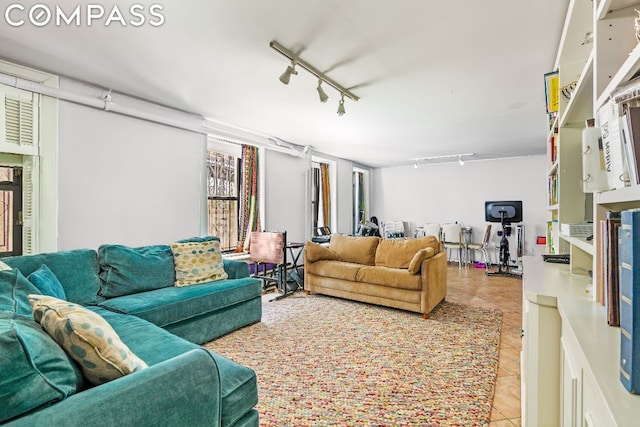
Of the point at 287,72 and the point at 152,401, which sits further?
the point at 287,72

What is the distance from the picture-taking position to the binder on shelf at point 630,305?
2.01 feet

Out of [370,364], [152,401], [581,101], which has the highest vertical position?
[581,101]

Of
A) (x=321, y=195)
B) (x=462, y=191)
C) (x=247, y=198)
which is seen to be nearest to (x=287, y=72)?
(x=247, y=198)

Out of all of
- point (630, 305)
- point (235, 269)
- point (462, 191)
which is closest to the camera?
point (630, 305)

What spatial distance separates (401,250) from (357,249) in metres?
0.67

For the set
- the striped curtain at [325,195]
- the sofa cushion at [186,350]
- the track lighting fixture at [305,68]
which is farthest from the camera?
the striped curtain at [325,195]

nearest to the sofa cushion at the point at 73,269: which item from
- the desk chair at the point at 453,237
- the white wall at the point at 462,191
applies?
the desk chair at the point at 453,237

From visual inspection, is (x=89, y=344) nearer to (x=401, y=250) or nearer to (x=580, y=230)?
(x=580, y=230)

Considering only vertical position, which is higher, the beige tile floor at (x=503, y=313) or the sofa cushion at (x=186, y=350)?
the sofa cushion at (x=186, y=350)

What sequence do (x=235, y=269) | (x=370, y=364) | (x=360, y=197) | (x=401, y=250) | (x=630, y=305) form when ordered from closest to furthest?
(x=630, y=305) → (x=370, y=364) → (x=235, y=269) → (x=401, y=250) → (x=360, y=197)

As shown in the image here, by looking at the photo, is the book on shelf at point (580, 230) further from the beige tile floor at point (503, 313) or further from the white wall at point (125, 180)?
the white wall at point (125, 180)

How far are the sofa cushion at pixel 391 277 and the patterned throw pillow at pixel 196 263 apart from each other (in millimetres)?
1697

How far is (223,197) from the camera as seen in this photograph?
4953 mm

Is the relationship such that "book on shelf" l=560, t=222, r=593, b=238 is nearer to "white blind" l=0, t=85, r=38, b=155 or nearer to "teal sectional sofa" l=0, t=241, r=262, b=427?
"teal sectional sofa" l=0, t=241, r=262, b=427
